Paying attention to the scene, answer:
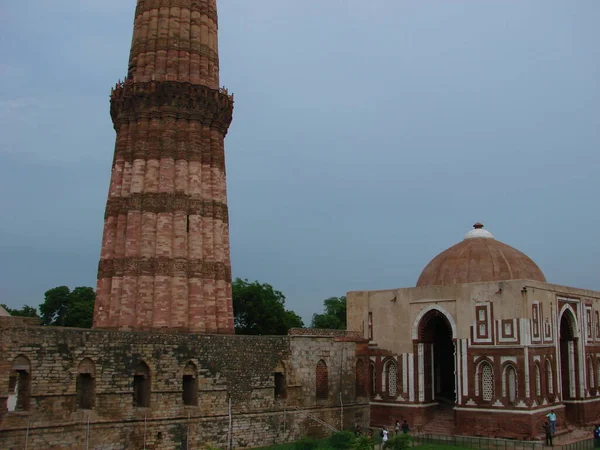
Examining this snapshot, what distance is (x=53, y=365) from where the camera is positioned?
17891 millimetres

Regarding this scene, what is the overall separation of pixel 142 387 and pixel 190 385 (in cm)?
173

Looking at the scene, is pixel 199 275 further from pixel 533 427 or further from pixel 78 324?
pixel 78 324

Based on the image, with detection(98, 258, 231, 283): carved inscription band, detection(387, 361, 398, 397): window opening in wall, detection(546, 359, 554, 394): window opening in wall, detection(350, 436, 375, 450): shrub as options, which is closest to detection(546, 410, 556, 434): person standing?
detection(546, 359, 554, 394): window opening in wall

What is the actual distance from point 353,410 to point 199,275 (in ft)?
27.3

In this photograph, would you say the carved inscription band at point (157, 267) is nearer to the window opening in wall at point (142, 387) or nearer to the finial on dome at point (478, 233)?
the window opening in wall at point (142, 387)

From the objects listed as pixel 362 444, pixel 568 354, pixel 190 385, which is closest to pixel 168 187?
pixel 190 385

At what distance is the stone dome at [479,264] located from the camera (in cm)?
2702

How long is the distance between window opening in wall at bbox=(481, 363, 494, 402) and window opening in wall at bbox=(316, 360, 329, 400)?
578cm

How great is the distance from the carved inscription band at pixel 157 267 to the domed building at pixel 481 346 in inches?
285

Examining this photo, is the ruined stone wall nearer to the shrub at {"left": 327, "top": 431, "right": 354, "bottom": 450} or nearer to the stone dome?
the shrub at {"left": 327, "top": 431, "right": 354, "bottom": 450}

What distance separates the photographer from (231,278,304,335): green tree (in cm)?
4519

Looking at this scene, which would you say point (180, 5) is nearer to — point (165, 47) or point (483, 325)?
point (165, 47)

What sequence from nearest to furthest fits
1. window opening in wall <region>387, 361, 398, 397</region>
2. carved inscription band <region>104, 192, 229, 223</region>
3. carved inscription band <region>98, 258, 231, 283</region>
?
carved inscription band <region>98, 258, 231, 283</region> < carved inscription band <region>104, 192, 229, 223</region> < window opening in wall <region>387, 361, 398, 397</region>

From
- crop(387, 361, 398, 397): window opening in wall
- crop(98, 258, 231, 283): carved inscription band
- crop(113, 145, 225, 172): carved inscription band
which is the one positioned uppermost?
crop(113, 145, 225, 172): carved inscription band
